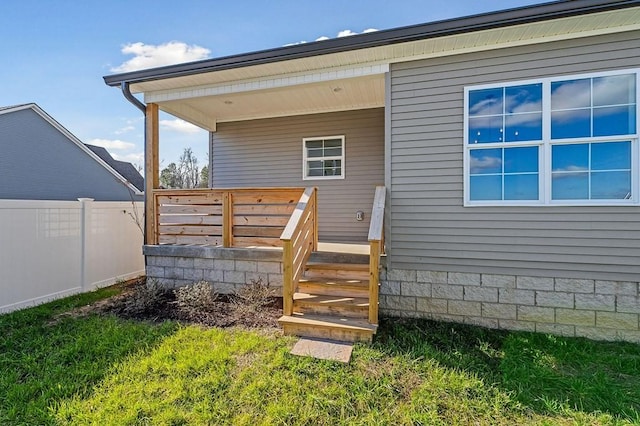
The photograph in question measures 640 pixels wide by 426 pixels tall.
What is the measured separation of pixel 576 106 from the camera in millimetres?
3793

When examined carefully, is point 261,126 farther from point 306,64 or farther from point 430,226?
point 430,226

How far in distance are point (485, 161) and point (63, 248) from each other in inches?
271

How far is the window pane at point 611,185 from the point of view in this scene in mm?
3652

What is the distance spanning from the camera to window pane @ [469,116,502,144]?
4.08 m

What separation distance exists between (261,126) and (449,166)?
4700mm

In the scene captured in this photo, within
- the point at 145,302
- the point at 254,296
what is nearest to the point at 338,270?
the point at 254,296

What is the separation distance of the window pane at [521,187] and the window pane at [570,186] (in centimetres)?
20

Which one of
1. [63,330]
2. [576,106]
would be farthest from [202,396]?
[576,106]

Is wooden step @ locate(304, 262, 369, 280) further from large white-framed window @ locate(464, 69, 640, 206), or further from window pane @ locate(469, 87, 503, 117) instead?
window pane @ locate(469, 87, 503, 117)

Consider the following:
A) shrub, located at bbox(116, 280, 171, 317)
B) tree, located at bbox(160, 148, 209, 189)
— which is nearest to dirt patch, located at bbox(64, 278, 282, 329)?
shrub, located at bbox(116, 280, 171, 317)

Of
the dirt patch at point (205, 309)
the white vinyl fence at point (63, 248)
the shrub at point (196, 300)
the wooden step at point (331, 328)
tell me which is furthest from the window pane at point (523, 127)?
the white vinyl fence at point (63, 248)

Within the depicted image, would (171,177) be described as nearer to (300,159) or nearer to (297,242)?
(300,159)

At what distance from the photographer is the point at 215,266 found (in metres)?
5.26

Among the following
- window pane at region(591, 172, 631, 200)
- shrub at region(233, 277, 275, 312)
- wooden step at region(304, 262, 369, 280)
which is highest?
window pane at region(591, 172, 631, 200)
